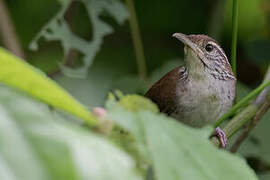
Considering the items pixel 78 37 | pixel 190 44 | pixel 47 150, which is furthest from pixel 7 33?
pixel 47 150

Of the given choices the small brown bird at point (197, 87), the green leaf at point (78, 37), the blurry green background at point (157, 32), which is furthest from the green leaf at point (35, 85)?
the blurry green background at point (157, 32)

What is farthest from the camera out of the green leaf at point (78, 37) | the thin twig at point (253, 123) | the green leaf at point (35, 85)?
the green leaf at point (78, 37)

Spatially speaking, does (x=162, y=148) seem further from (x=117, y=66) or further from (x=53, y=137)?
(x=117, y=66)

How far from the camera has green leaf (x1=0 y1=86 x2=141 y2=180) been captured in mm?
902

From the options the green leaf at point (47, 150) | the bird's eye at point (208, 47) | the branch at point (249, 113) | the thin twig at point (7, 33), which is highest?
the green leaf at point (47, 150)

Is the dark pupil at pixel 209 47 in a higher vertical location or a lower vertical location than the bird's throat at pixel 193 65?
higher

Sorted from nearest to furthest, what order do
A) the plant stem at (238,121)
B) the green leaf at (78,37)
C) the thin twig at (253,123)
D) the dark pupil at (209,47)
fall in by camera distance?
the plant stem at (238,121) → the thin twig at (253,123) → the green leaf at (78,37) → the dark pupil at (209,47)

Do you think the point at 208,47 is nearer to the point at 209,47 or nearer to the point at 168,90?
the point at 209,47

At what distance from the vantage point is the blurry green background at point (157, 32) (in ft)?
16.1

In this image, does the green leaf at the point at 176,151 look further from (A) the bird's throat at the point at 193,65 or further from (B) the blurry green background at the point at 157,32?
(B) the blurry green background at the point at 157,32

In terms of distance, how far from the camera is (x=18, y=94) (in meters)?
1.03

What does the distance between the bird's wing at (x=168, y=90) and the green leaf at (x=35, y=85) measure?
2827mm

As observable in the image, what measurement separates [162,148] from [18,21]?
14.2 feet

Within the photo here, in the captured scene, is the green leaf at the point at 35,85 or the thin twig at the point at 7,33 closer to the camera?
the green leaf at the point at 35,85
